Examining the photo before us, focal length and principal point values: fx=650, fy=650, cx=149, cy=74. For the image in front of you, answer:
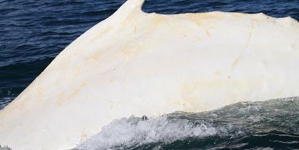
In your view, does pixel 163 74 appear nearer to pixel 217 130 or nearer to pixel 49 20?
pixel 217 130

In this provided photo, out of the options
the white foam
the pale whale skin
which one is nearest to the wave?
the white foam

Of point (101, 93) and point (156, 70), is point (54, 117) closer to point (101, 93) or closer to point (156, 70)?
point (101, 93)

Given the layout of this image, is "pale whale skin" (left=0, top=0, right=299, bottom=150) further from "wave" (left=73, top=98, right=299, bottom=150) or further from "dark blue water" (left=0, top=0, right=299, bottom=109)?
"dark blue water" (left=0, top=0, right=299, bottom=109)

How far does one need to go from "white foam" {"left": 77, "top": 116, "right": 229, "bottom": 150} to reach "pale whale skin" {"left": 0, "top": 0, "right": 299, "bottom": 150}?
0.47ft

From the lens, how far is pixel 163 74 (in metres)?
6.52

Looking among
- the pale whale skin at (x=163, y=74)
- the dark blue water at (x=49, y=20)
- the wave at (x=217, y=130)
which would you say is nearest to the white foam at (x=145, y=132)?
the wave at (x=217, y=130)

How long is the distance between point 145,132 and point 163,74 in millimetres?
896

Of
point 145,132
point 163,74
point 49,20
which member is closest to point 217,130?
point 145,132

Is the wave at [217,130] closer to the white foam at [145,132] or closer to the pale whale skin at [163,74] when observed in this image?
the white foam at [145,132]

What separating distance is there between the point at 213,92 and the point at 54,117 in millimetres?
1633

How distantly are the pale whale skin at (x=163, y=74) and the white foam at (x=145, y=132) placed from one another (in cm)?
14

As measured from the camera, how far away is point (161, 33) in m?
6.63

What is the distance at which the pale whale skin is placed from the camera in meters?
6.44

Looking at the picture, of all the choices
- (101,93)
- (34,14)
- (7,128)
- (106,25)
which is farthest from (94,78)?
(34,14)
